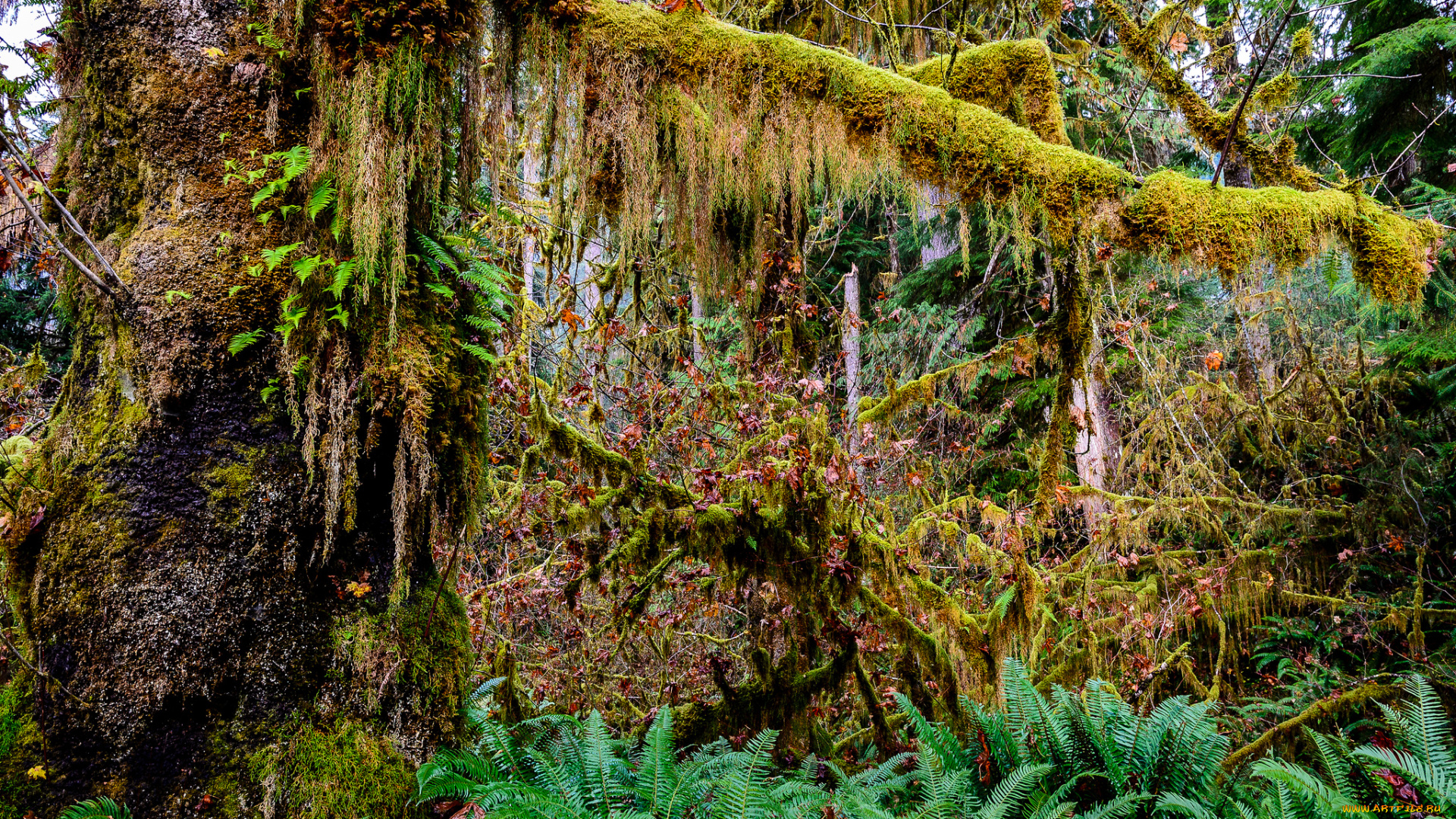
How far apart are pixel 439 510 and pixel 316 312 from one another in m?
0.82

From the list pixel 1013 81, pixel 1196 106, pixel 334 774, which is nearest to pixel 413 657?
pixel 334 774

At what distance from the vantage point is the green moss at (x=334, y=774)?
2193 millimetres

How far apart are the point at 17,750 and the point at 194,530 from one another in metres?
0.75

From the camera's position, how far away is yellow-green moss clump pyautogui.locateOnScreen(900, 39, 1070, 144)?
3.42 m

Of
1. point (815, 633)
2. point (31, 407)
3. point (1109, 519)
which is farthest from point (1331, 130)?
point (31, 407)

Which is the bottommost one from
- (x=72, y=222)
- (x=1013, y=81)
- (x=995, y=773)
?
(x=995, y=773)

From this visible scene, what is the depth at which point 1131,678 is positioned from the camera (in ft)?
18.4

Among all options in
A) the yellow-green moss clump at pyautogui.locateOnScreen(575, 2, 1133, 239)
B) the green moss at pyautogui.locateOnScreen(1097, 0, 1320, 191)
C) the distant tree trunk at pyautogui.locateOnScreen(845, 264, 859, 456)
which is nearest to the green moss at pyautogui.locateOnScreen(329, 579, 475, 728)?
the yellow-green moss clump at pyautogui.locateOnScreen(575, 2, 1133, 239)

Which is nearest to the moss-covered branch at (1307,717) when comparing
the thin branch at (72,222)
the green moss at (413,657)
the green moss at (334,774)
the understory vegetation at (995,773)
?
the understory vegetation at (995,773)

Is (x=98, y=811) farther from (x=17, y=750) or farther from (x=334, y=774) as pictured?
(x=334, y=774)

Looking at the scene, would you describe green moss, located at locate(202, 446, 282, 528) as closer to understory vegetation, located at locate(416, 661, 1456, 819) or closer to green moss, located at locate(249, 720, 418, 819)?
green moss, located at locate(249, 720, 418, 819)

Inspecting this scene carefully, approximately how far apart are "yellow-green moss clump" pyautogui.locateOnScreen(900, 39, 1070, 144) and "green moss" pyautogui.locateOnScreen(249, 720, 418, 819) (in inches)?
145

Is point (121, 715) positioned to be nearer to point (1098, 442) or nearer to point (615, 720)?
point (615, 720)

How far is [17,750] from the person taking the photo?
208 centimetres
